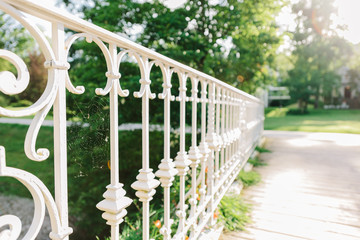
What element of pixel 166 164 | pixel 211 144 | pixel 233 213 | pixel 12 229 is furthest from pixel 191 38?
pixel 12 229

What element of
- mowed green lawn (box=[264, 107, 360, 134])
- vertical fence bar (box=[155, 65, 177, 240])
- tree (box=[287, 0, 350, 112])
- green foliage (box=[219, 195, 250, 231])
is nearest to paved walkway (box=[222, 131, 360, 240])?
green foliage (box=[219, 195, 250, 231])

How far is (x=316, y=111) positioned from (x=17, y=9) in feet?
95.9

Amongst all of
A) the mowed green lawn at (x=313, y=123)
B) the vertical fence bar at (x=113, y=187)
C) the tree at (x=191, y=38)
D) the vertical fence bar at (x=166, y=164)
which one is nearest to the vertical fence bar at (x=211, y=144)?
the vertical fence bar at (x=166, y=164)

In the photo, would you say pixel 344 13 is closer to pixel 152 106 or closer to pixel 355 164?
pixel 355 164

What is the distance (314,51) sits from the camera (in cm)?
2452

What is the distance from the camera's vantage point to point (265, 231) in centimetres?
250

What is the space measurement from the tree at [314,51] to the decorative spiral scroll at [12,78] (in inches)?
1031

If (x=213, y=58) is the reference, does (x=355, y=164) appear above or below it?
below

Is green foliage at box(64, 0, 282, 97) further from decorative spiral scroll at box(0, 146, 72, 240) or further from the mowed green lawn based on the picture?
the mowed green lawn

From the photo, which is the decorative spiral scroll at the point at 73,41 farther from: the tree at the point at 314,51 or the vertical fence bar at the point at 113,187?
the tree at the point at 314,51

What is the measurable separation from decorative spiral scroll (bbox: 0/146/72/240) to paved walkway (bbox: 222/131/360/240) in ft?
6.36

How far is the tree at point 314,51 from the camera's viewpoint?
24.1 m

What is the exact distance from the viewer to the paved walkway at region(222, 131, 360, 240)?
8.11 ft

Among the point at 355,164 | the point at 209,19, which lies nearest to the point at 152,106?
the point at 209,19
